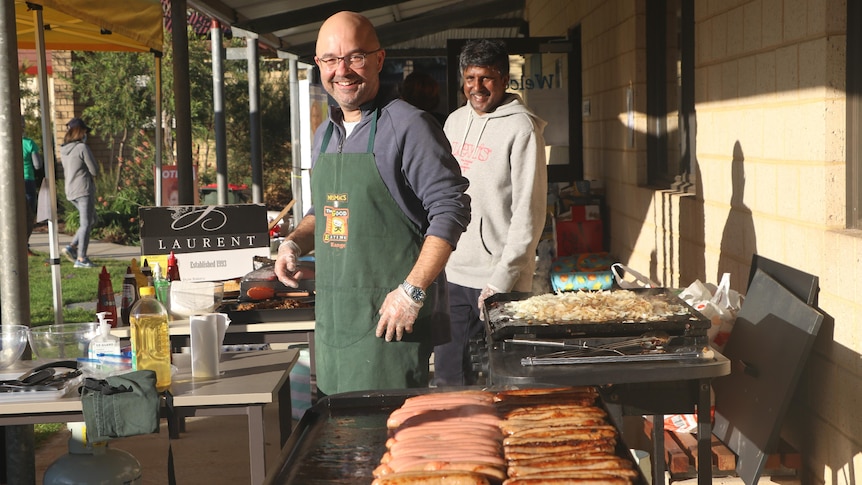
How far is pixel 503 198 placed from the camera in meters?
4.71

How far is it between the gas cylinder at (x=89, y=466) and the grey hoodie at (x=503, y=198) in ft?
5.64

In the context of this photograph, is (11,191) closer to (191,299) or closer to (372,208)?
(191,299)

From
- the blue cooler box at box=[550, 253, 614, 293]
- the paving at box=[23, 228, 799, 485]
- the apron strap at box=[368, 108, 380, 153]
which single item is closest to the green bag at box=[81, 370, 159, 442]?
the apron strap at box=[368, 108, 380, 153]

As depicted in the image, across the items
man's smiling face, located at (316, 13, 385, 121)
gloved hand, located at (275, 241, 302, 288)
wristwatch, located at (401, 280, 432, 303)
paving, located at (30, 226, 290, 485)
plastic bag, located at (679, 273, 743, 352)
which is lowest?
paving, located at (30, 226, 290, 485)

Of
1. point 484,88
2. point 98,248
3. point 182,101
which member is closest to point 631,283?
point 484,88

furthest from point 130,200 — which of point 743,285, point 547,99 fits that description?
point 743,285

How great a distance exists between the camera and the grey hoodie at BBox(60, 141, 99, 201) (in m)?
14.1

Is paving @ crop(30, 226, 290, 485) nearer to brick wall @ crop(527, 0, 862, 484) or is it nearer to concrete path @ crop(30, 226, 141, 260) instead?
brick wall @ crop(527, 0, 862, 484)

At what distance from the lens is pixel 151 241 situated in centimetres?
582

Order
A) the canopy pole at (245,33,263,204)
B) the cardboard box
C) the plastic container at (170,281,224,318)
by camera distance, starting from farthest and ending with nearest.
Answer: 1. the canopy pole at (245,33,263,204)
2. the cardboard box
3. the plastic container at (170,281,224,318)

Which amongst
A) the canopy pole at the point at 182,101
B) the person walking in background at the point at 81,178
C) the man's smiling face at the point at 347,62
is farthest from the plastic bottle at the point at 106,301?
the person walking in background at the point at 81,178

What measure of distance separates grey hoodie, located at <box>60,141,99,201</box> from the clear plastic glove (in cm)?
1156

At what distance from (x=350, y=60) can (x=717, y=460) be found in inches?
85.8

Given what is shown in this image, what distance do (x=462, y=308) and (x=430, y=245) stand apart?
1532 mm
